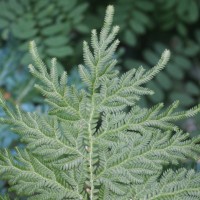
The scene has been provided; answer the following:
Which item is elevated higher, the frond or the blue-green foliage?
the blue-green foliage

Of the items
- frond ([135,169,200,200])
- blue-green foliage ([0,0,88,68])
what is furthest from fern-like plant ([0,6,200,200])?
blue-green foliage ([0,0,88,68])

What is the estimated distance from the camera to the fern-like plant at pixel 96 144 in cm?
89

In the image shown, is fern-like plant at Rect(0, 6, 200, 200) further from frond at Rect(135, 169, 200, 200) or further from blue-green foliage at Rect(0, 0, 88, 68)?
blue-green foliage at Rect(0, 0, 88, 68)

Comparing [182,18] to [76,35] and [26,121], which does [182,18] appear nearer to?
[76,35]

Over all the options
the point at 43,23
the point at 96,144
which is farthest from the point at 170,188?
the point at 43,23

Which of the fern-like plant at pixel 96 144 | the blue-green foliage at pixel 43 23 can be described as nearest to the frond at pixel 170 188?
the fern-like plant at pixel 96 144

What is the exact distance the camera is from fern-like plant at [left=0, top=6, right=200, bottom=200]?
885 millimetres

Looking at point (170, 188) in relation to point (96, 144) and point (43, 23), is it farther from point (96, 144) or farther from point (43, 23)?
point (43, 23)

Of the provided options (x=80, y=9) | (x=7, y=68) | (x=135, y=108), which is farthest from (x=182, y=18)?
(x=135, y=108)

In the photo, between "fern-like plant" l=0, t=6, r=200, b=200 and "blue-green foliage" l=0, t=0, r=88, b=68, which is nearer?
"fern-like plant" l=0, t=6, r=200, b=200

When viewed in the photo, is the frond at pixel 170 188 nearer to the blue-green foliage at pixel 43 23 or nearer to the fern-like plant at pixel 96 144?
the fern-like plant at pixel 96 144

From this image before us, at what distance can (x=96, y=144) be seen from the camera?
0.90 m

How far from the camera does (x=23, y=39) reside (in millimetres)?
1977

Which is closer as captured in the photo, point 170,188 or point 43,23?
point 170,188
